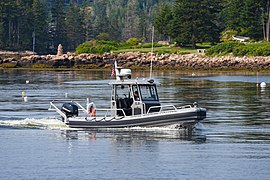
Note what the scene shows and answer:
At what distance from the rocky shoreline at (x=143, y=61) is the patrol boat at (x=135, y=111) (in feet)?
241

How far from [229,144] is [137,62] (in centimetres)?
8840

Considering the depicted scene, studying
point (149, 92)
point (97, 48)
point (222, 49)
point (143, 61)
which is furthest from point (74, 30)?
point (149, 92)

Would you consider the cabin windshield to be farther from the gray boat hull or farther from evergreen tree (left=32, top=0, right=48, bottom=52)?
evergreen tree (left=32, top=0, right=48, bottom=52)

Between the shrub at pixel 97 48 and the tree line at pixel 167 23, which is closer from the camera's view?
the tree line at pixel 167 23

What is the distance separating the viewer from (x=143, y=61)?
119062 mm

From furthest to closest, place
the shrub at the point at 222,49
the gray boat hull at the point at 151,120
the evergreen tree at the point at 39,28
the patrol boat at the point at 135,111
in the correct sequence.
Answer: the evergreen tree at the point at 39,28 < the shrub at the point at 222,49 < the patrol boat at the point at 135,111 < the gray boat hull at the point at 151,120

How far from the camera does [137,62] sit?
11975 cm

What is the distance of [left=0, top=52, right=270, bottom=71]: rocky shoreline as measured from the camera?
362ft

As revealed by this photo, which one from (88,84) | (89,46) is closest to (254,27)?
(89,46)

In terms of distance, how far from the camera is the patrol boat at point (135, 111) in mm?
34344

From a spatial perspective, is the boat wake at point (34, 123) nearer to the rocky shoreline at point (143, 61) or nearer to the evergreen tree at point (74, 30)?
the rocky shoreline at point (143, 61)

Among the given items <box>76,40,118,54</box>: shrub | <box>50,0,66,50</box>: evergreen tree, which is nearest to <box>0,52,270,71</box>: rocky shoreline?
<box>76,40,118,54</box>: shrub

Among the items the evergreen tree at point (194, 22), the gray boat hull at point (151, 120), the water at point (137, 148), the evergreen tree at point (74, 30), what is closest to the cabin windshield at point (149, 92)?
the gray boat hull at point (151, 120)

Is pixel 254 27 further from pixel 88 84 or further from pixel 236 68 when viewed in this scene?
pixel 88 84
